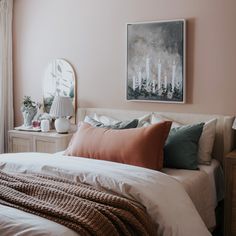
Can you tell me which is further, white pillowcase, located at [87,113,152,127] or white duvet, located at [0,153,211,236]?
white pillowcase, located at [87,113,152,127]

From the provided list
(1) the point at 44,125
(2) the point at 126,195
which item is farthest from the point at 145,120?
(2) the point at 126,195

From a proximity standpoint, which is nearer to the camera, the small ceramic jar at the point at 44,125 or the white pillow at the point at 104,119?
the white pillow at the point at 104,119

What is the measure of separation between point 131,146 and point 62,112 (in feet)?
4.31

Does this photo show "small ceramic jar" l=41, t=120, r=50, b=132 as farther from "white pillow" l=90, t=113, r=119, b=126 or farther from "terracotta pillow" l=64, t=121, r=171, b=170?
"terracotta pillow" l=64, t=121, r=171, b=170

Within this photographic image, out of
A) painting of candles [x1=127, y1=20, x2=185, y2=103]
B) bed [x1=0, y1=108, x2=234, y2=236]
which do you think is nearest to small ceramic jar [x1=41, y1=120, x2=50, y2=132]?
painting of candles [x1=127, y1=20, x2=185, y2=103]

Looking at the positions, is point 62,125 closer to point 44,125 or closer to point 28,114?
point 44,125

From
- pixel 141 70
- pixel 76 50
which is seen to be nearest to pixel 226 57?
→ pixel 141 70

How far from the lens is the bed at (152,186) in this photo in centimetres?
182

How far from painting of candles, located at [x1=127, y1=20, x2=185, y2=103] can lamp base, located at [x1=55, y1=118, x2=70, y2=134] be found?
A: 74cm

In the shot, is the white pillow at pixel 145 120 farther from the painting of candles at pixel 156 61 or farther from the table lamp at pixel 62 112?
the table lamp at pixel 62 112

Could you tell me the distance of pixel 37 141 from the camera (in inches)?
158

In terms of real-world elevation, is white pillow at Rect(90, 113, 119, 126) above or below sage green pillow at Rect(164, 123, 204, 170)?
above

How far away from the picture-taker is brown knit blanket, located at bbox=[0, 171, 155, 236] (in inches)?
70.4

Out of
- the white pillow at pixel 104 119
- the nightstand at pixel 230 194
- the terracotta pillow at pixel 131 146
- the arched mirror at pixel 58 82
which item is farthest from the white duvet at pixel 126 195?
the arched mirror at pixel 58 82
